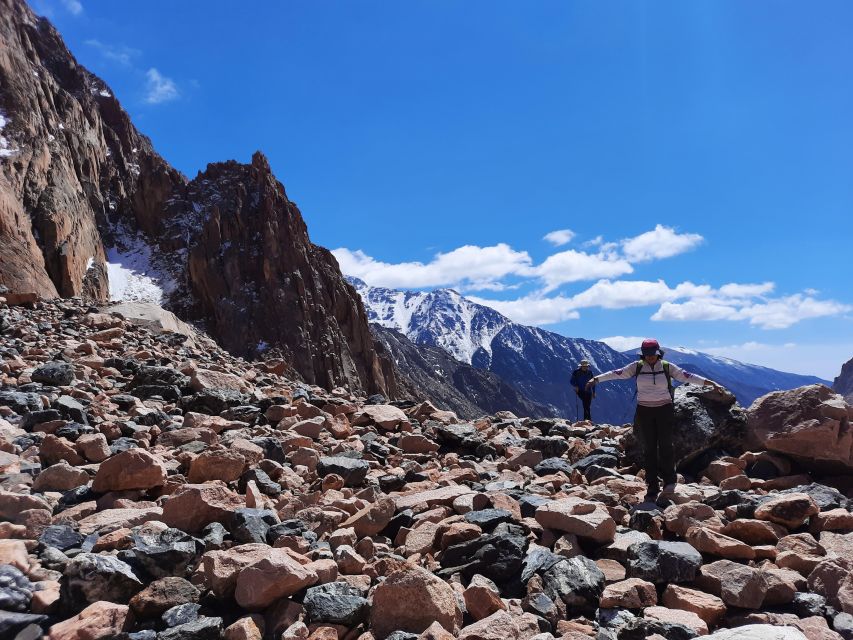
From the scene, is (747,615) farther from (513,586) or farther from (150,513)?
(150,513)

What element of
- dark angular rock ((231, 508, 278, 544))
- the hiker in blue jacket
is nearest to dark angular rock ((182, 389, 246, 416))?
dark angular rock ((231, 508, 278, 544))

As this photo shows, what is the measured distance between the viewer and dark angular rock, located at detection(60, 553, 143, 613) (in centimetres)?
386

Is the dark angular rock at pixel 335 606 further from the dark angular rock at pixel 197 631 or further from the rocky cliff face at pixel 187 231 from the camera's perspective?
the rocky cliff face at pixel 187 231

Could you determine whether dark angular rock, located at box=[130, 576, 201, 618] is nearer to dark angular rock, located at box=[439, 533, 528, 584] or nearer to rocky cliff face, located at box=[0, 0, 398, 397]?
dark angular rock, located at box=[439, 533, 528, 584]

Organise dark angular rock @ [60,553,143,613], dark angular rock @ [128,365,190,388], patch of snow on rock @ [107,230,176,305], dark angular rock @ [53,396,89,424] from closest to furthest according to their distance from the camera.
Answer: dark angular rock @ [60,553,143,613] < dark angular rock @ [53,396,89,424] < dark angular rock @ [128,365,190,388] < patch of snow on rock @ [107,230,176,305]

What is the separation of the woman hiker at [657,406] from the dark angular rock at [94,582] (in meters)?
6.95

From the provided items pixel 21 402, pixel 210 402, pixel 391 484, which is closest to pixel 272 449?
pixel 391 484

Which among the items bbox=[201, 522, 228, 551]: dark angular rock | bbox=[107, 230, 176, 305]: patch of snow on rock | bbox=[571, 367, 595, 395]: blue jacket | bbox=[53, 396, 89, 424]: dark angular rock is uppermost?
bbox=[107, 230, 176, 305]: patch of snow on rock

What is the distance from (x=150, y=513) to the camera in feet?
17.3

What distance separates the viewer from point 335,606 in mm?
3998

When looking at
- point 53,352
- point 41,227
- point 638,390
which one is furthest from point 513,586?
point 41,227

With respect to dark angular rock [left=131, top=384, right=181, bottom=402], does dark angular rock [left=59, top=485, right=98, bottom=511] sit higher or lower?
lower

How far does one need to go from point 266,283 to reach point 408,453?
9744cm

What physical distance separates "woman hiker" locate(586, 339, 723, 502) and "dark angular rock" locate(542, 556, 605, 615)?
166 inches
